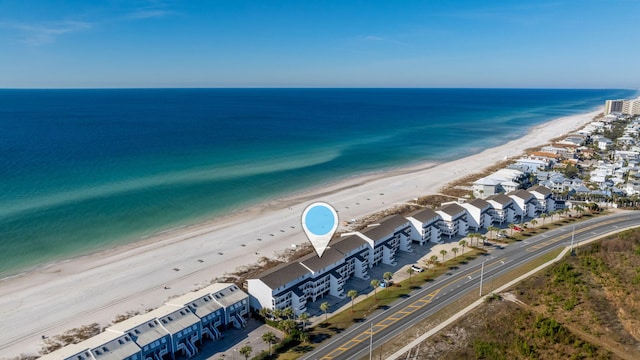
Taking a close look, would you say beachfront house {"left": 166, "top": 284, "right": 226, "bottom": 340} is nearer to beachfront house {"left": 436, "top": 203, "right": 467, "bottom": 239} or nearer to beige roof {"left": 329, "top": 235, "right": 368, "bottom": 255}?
beige roof {"left": 329, "top": 235, "right": 368, "bottom": 255}

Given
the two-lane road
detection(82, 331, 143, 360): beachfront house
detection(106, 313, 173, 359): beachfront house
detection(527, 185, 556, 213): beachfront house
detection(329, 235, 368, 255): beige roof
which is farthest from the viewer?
detection(527, 185, 556, 213): beachfront house

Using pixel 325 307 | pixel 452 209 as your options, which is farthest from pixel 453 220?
pixel 325 307

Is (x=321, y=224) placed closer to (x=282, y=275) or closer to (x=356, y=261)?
(x=356, y=261)

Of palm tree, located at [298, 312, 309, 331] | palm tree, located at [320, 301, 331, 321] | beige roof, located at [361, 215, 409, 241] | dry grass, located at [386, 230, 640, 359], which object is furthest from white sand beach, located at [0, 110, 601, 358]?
dry grass, located at [386, 230, 640, 359]

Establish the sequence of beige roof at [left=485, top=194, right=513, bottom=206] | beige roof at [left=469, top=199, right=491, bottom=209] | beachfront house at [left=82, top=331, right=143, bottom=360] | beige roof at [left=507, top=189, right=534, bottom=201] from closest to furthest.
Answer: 1. beachfront house at [left=82, top=331, right=143, bottom=360]
2. beige roof at [left=469, top=199, right=491, bottom=209]
3. beige roof at [left=485, top=194, right=513, bottom=206]
4. beige roof at [left=507, top=189, right=534, bottom=201]

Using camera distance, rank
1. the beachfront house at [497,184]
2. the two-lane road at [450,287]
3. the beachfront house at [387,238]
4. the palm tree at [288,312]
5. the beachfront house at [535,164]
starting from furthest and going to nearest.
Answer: the beachfront house at [535,164]
the beachfront house at [497,184]
the beachfront house at [387,238]
the palm tree at [288,312]
the two-lane road at [450,287]

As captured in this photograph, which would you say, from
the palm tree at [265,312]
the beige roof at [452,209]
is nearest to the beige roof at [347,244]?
the palm tree at [265,312]

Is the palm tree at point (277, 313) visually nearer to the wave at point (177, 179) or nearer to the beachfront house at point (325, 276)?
the beachfront house at point (325, 276)
